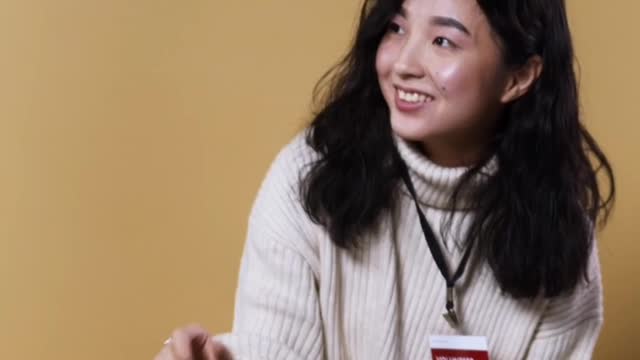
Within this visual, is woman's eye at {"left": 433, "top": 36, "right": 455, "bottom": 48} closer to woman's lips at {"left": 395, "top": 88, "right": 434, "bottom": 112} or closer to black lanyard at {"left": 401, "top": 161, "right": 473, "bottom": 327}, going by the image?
woman's lips at {"left": 395, "top": 88, "right": 434, "bottom": 112}

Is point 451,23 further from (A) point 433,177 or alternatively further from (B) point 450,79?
(A) point 433,177

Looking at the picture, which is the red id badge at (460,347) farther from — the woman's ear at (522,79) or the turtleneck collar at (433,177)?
the woman's ear at (522,79)

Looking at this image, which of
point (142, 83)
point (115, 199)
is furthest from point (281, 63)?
point (115, 199)

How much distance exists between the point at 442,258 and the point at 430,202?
Answer: 71 mm

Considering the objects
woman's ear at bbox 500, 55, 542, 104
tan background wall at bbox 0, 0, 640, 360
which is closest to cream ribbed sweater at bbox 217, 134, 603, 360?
woman's ear at bbox 500, 55, 542, 104

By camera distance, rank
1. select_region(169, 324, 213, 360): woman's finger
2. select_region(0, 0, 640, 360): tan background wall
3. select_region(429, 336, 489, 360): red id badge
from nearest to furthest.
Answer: select_region(169, 324, 213, 360): woman's finger
select_region(429, 336, 489, 360): red id badge
select_region(0, 0, 640, 360): tan background wall

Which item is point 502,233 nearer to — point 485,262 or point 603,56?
point 485,262

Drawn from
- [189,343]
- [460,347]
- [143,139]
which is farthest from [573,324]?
[143,139]

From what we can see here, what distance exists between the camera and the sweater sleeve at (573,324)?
135cm

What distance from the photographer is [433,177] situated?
1.26 meters

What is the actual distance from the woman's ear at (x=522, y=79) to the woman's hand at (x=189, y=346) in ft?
1.51

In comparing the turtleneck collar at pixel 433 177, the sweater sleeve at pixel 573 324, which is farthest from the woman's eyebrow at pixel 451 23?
the sweater sleeve at pixel 573 324

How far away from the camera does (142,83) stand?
1563mm

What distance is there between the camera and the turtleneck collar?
1.26 m
